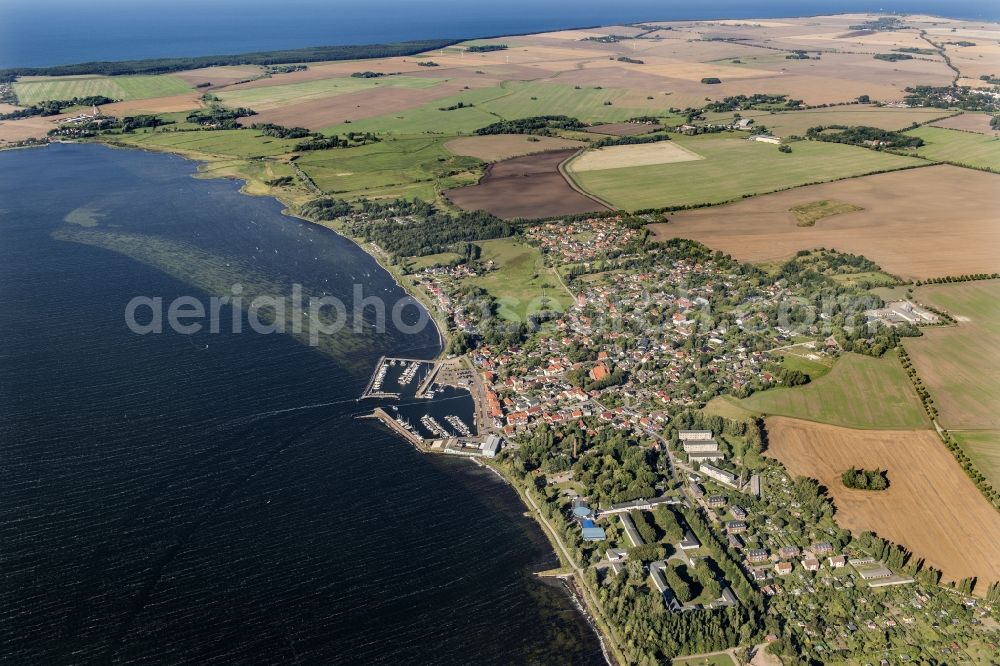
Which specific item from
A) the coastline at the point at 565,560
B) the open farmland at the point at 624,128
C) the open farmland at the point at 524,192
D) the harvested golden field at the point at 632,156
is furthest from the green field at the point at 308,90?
the coastline at the point at 565,560

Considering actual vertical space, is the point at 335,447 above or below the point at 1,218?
below

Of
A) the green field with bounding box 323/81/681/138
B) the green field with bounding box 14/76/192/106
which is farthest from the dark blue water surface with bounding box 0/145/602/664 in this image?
the green field with bounding box 14/76/192/106

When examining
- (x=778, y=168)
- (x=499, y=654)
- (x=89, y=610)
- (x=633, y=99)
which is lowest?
(x=499, y=654)

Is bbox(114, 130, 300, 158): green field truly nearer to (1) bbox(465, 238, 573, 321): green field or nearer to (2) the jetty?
(1) bbox(465, 238, 573, 321): green field

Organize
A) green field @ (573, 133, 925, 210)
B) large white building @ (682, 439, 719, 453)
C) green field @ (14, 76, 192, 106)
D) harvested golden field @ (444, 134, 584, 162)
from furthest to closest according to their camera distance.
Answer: green field @ (14, 76, 192, 106) < harvested golden field @ (444, 134, 584, 162) < green field @ (573, 133, 925, 210) < large white building @ (682, 439, 719, 453)

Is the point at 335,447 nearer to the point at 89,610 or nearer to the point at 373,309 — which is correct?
the point at 89,610

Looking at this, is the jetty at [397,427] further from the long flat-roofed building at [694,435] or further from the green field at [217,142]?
the green field at [217,142]

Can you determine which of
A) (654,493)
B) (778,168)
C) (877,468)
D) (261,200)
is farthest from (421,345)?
(778,168)
